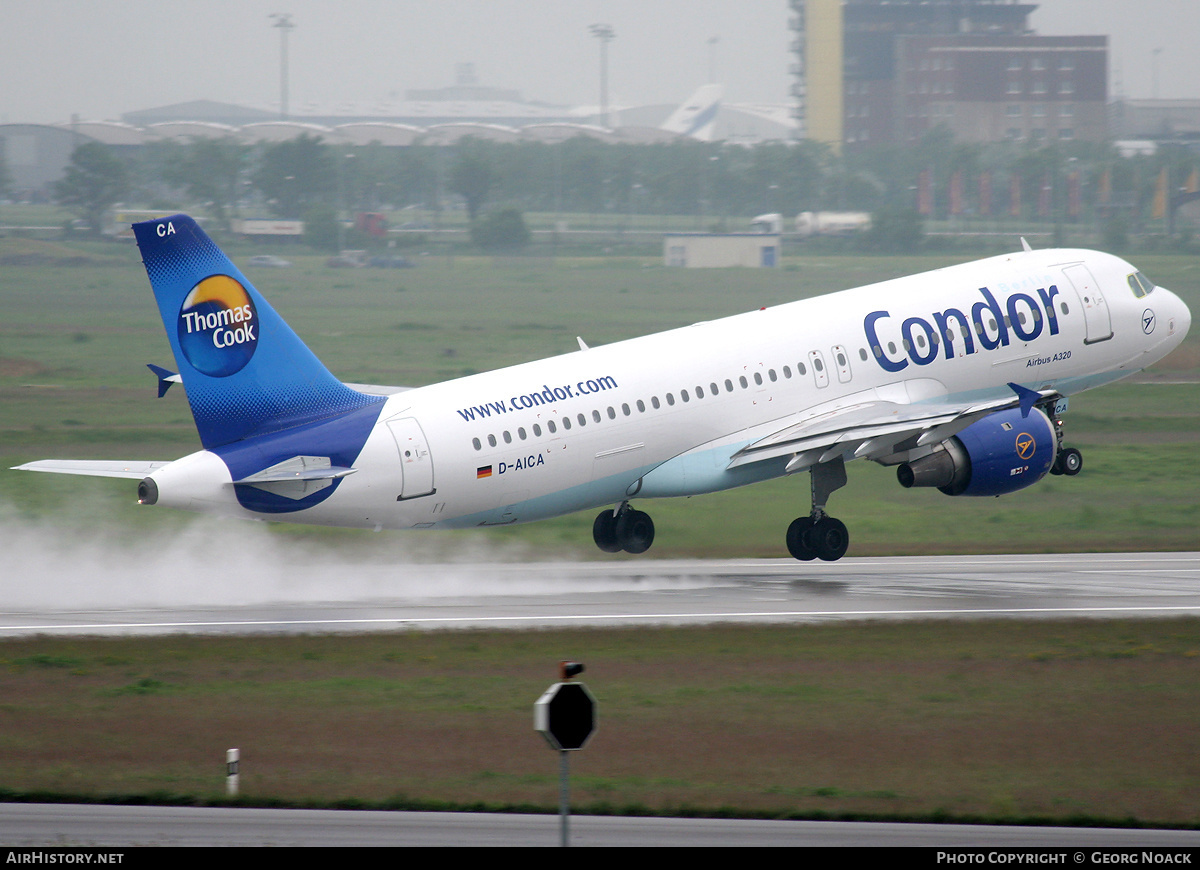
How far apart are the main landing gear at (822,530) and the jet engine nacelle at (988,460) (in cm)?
164

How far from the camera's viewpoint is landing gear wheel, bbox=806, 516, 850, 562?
3809 cm

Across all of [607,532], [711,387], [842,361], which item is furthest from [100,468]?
[842,361]

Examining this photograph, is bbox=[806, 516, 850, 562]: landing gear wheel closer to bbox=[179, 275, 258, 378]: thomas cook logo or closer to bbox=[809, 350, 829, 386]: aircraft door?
bbox=[809, 350, 829, 386]: aircraft door

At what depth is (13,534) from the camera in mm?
42062

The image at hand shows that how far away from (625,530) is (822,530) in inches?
195

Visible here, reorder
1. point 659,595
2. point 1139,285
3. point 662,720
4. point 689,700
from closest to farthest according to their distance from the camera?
point 662,720, point 689,700, point 659,595, point 1139,285

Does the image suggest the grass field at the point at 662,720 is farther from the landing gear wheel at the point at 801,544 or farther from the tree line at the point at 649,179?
the tree line at the point at 649,179

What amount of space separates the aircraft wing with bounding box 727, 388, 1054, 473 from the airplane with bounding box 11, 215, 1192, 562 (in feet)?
0.23

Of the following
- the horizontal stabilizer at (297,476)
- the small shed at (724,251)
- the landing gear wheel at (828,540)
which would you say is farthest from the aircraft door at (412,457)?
the small shed at (724,251)

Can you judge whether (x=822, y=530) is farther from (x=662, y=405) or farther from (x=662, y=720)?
(x=662, y=720)

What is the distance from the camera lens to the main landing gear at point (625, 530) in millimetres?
39406

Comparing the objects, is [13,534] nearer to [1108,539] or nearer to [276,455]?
[276,455]

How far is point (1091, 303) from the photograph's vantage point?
139ft

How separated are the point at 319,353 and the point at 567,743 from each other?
71.0 meters
